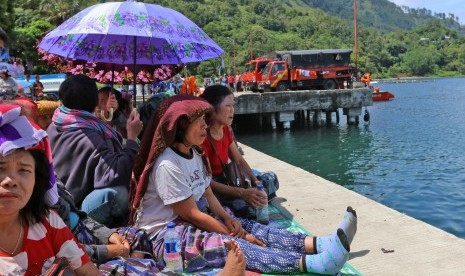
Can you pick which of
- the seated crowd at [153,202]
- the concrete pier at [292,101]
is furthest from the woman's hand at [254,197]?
the concrete pier at [292,101]

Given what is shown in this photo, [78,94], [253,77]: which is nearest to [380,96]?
[253,77]

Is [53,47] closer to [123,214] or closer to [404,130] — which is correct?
[123,214]

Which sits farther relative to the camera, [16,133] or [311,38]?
[311,38]

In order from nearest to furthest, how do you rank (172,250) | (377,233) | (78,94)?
(172,250) → (78,94) → (377,233)

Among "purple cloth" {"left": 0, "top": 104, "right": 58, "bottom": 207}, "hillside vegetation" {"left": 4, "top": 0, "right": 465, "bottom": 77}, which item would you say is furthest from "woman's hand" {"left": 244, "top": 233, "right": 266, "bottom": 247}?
"hillside vegetation" {"left": 4, "top": 0, "right": 465, "bottom": 77}

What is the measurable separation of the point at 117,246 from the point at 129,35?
204cm

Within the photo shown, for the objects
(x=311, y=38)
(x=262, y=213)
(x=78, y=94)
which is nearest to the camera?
(x=78, y=94)

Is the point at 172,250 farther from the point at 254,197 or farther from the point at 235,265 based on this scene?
the point at 254,197

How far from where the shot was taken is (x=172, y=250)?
2.89 meters

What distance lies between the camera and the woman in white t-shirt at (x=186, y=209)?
9.61ft

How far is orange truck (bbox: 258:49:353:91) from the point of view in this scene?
24.7 meters

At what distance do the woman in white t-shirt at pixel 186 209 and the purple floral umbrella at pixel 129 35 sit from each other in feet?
3.25

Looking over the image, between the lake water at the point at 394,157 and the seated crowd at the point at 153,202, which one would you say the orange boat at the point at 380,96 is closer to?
the lake water at the point at 394,157

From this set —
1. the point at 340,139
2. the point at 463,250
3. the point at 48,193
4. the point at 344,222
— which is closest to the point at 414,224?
the point at 463,250
